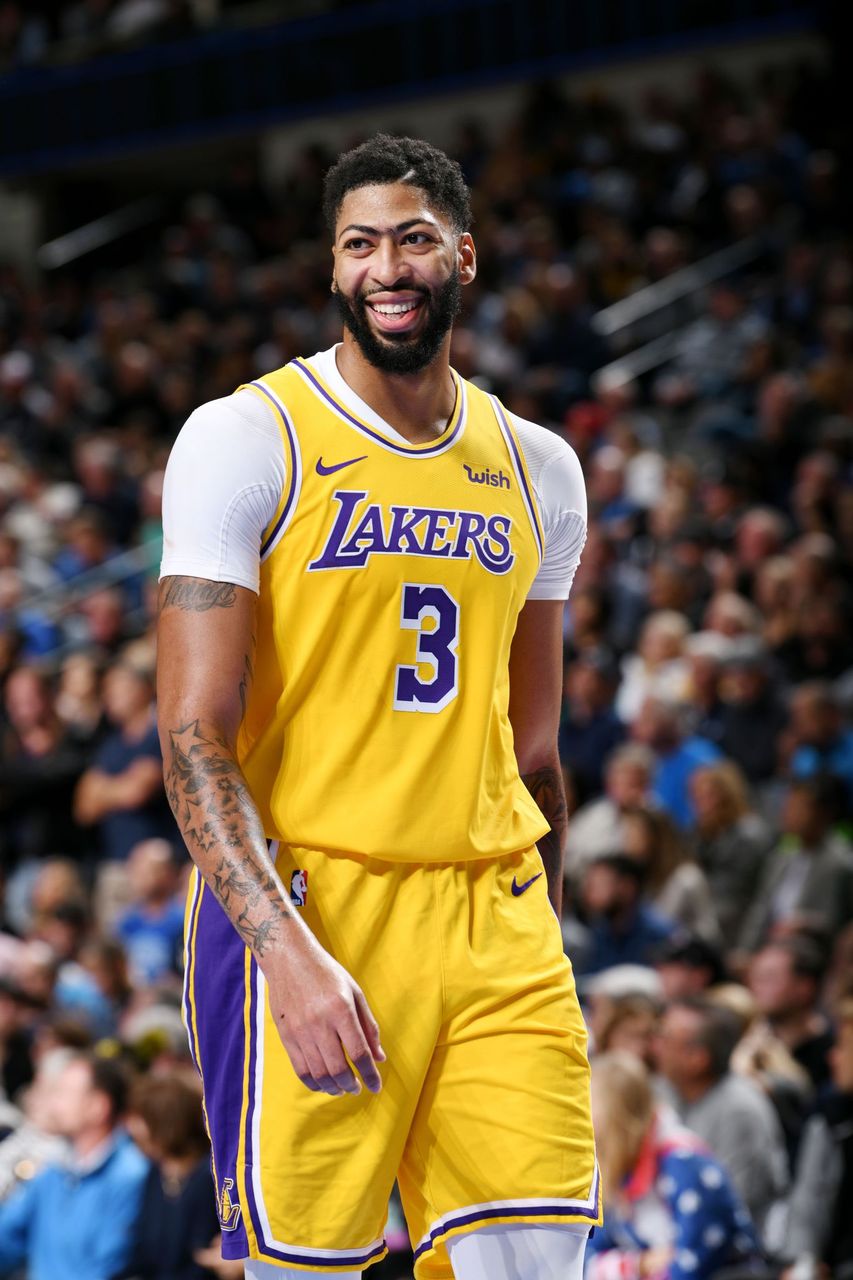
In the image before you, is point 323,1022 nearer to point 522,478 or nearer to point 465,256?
point 522,478

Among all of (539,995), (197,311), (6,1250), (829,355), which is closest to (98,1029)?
(6,1250)

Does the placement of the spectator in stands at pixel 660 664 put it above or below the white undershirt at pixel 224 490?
above

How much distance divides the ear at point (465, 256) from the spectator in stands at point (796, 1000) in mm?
3442

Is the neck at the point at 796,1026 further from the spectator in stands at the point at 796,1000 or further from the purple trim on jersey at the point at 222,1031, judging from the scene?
the purple trim on jersey at the point at 222,1031

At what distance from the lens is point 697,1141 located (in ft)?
16.5

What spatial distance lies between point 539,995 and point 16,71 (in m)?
17.6

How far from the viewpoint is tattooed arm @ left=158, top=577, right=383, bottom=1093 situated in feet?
7.64

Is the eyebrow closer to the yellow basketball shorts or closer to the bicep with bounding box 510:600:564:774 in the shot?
the bicep with bounding box 510:600:564:774

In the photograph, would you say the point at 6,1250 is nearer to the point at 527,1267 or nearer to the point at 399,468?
the point at 527,1267

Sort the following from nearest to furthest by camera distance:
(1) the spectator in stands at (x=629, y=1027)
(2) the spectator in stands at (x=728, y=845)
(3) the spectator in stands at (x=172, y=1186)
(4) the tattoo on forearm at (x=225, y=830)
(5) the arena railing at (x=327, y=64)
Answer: (4) the tattoo on forearm at (x=225, y=830), (3) the spectator in stands at (x=172, y=1186), (1) the spectator in stands at (x=629, y=1027), (2) the spectator in stands at (x=728, y=845), (5) the arena railing at (x=327, y=64)

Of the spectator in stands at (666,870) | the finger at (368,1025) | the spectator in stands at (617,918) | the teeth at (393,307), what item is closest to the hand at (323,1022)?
the finger at (368,1025)

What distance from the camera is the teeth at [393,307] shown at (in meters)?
2.69

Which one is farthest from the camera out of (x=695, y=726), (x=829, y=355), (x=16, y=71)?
(x=16, y=71)

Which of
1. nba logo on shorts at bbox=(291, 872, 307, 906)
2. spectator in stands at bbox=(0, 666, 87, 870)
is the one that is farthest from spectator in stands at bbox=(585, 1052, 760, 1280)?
spectator in stands at bbox=(0, 666, 87, 870)
